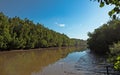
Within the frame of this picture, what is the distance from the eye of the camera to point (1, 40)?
5781 centimetres

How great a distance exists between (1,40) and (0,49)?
13.0ft

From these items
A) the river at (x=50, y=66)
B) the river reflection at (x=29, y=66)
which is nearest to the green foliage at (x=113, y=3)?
the river at (x=50, y=66)

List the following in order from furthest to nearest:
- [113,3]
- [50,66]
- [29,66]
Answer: [50,66] < [29,66] < [113,3]

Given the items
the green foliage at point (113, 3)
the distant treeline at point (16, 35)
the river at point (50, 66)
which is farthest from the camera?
the distant treeline at point (16, 35)

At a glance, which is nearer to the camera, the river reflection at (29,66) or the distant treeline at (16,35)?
the river reflection at (29,66)

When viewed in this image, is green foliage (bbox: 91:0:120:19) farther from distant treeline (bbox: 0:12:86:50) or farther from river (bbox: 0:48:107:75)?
distant treeline (bbox: 0:12:86:50)

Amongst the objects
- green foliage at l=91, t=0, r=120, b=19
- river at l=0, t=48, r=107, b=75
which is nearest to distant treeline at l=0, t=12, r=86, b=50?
river at l=0, t=48, r=107, b=75

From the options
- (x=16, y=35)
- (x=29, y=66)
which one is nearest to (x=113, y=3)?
(x=29, y=66)

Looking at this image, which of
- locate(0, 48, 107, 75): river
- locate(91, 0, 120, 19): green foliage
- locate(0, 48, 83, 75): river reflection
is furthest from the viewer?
locate(0, 48, 83, 75): river reflection

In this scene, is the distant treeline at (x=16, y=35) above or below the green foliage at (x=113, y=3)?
above

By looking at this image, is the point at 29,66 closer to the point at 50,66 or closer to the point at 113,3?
the point at 50,66

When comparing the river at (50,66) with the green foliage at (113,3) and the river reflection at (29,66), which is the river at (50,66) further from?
the green foliage at (113,3)

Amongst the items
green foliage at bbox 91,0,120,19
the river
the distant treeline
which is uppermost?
the distant treeline

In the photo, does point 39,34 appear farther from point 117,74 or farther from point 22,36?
point 117,74
